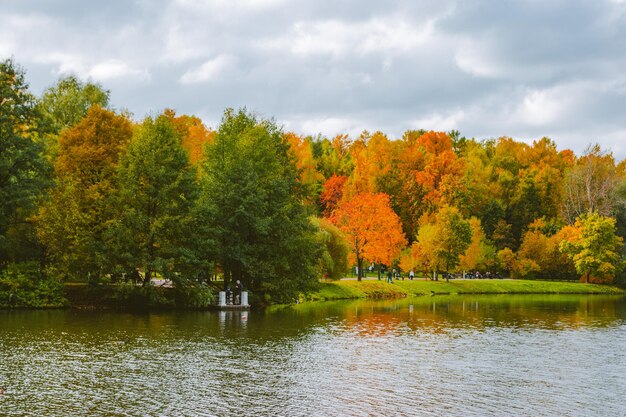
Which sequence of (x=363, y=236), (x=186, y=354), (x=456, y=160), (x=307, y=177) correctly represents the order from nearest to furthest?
(x=186, y=354) → (x=363, y=236) → (x=307, y=177) → (x=456, y=160)

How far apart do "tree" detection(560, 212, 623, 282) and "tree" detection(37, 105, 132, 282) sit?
221 feet

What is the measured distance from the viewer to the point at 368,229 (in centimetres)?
8462

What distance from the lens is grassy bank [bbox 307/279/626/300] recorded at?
75.2 metres

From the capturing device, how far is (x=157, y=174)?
54.7m

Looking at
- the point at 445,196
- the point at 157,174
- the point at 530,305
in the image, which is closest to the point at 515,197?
the point at 445,196

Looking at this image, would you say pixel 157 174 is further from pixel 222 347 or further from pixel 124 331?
pixel 222 347

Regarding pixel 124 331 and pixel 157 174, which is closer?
pixel 124 331

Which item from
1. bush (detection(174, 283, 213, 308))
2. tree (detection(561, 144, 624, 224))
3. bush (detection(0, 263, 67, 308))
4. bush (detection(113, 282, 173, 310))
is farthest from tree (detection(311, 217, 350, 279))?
tree (detection(561, 144, 624, 224))

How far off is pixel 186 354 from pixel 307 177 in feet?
215

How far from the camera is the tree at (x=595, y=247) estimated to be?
3890 inches

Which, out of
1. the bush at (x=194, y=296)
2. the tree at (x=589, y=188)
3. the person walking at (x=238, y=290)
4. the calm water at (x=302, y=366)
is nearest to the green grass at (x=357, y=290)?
the person walking at (x=238, y=290)

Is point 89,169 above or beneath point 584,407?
above

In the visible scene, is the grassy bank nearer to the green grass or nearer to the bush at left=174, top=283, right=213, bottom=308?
the green grass

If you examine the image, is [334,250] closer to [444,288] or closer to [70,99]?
[444,288]
